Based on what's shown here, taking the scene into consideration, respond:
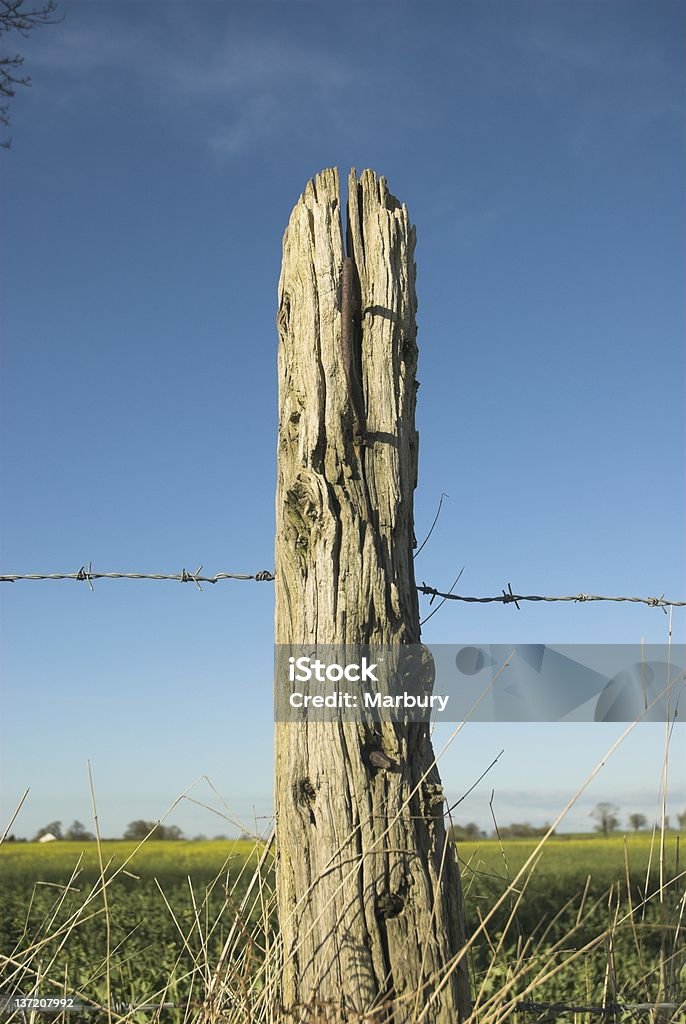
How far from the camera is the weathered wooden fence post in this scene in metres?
1.57

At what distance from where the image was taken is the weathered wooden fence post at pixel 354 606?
1.57 m

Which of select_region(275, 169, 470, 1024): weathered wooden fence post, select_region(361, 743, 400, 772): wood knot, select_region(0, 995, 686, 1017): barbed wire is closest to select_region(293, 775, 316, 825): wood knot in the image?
select_region(275, 169, 470, 1024): weathered wooden fence post

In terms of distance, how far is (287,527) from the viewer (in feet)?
5.89

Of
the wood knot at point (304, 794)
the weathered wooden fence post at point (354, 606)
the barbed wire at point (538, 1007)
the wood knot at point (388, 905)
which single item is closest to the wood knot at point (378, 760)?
the weathered wooden fence post at point (354, 606)

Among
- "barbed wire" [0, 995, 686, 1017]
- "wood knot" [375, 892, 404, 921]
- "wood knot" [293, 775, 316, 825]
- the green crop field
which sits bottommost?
the green crop field

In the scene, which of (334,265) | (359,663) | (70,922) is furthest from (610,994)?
(334,265)

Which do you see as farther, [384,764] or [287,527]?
[287,527]

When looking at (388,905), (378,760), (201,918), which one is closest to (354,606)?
(378,760)

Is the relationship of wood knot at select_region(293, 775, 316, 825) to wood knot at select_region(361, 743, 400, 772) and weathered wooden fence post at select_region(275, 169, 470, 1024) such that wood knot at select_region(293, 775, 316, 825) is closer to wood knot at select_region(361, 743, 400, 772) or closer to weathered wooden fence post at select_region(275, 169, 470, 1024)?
weathered wooden fence post at select_region(275, 169, 470, 1024)

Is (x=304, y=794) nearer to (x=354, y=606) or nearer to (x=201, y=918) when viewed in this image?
(x=354, y=606)

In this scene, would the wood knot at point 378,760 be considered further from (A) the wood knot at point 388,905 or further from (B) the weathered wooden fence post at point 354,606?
(A) the wood knot at point 388,905

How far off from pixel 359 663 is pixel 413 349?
706 mm

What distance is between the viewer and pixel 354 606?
168 cm

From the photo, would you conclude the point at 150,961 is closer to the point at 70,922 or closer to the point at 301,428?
the point at 70,922
